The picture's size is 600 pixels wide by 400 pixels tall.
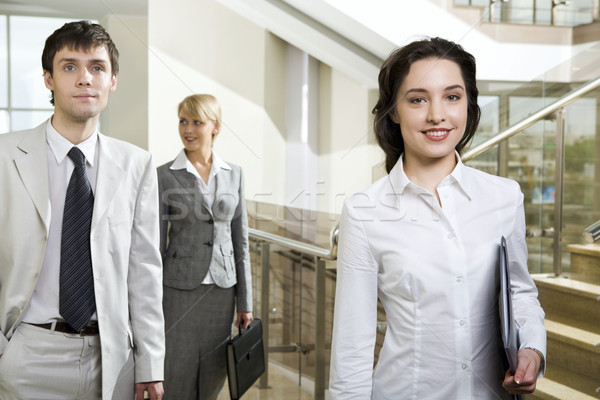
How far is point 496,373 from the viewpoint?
0.74m

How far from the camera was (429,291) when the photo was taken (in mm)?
726

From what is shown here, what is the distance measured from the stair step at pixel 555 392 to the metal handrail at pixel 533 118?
72 cm

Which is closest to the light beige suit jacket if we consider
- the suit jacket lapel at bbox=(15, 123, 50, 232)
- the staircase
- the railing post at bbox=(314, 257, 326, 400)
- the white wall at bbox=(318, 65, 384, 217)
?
the suit jacket lapel at bbox=(15, 123, 50, 232)

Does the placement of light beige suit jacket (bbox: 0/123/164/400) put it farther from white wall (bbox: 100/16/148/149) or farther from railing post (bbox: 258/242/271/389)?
railing post (bbox: 258/242/271/389)

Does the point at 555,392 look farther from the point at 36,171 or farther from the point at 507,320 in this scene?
the point at 36,171

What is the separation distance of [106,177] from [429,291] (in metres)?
0.56

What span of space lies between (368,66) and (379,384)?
6.88 feet

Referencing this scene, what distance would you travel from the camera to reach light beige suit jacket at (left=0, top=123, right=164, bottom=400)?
0.91m

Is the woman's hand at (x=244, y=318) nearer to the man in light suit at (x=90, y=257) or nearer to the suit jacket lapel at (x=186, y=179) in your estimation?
the suit jacket lapel at (x=186, y=179)

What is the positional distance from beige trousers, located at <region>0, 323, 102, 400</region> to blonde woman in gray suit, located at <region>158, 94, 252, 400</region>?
618 mm

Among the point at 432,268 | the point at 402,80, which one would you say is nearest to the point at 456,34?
the point at 402,80

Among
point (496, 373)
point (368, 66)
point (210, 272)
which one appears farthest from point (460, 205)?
point (368, 66)

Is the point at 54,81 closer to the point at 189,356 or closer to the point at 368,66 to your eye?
the point at 189,356

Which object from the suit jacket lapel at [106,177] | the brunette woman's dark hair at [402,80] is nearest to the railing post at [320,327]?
the suit jacket lapel at [106,177]
